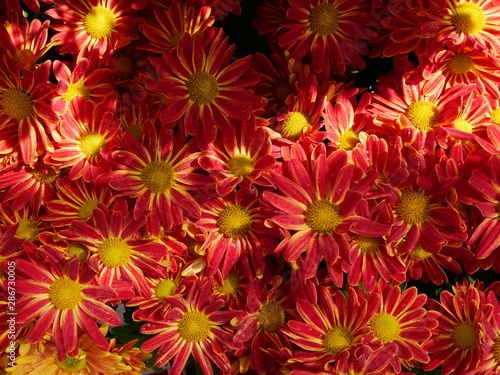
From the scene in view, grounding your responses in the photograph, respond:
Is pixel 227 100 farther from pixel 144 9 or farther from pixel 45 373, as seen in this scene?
pixel 45 373

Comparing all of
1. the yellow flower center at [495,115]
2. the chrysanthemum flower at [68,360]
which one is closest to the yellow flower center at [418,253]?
the yellow flower center at [495,115]

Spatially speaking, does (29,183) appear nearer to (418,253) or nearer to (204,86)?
(204,86)

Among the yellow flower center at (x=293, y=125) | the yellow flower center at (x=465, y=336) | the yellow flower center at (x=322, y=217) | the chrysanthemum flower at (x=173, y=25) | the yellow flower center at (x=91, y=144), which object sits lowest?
the yellow flower center at (x=465, y=336)

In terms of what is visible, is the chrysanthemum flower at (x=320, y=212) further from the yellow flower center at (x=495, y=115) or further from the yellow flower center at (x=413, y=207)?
the yellow flower center at (x=495, y=115)

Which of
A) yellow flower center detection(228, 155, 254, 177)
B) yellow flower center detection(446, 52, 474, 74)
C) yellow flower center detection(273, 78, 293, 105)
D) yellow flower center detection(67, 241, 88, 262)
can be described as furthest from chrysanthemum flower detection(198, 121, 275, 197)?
yellow flower center detection(446, 52, 474, 74)

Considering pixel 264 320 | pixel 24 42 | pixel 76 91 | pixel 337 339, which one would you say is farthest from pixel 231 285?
pixel 24 42

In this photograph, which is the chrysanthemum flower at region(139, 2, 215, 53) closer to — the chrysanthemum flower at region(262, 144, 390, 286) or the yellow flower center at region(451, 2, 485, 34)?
the chrysanthemum flower at region(262, 144, 390, 286)
